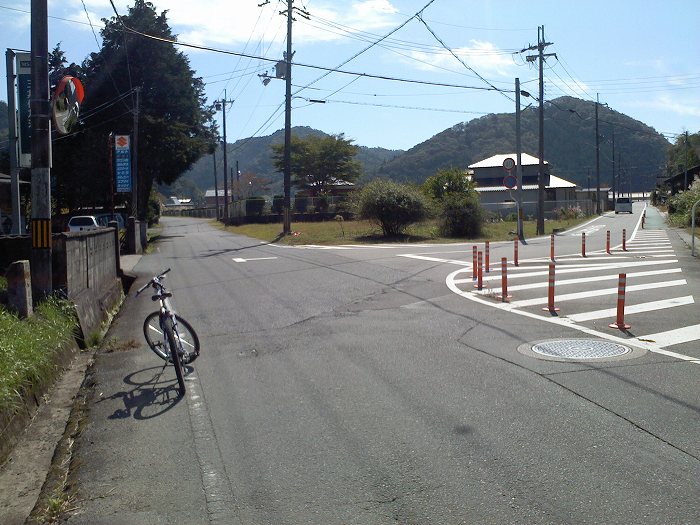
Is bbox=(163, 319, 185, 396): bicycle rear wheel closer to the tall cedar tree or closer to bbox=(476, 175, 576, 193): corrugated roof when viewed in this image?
the tall cedar tree

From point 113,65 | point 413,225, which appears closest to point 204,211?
point 113,65

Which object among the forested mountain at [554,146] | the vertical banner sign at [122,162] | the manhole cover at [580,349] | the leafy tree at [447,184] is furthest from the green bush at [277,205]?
the manhole cover at [580,349]

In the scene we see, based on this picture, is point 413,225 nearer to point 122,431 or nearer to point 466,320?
point 466,320

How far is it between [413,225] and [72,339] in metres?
32.1

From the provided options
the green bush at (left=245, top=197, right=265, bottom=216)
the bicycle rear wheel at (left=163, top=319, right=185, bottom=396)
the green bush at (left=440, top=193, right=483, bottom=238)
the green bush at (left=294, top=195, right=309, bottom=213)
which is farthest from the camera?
the green bush at (left=294, top=195, right=309, bottom=213)

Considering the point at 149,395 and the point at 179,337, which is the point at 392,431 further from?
the point at 179,337

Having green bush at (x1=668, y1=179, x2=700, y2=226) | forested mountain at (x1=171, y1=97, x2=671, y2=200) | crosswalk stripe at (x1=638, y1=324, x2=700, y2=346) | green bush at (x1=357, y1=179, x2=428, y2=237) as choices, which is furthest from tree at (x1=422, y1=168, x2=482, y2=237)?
forested mountain at (x1=171, y1=97, x2=671, y2=200)

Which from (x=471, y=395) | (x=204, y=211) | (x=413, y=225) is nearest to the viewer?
(x=471, y=395)

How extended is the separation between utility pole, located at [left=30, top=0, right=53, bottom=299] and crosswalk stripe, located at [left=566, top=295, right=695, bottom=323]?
8.21m

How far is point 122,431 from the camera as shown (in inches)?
254

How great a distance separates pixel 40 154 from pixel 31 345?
3957 millimetres

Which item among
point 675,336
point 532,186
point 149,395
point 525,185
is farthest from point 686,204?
point 149,395

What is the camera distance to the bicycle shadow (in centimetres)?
701

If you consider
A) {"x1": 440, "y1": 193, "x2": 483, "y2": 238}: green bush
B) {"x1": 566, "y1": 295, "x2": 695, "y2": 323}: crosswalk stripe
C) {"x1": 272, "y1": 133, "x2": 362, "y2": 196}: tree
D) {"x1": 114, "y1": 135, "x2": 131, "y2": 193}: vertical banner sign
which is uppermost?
{"x1": 272, "y1": 133, "x2": 362, "y2": 196}: tree
